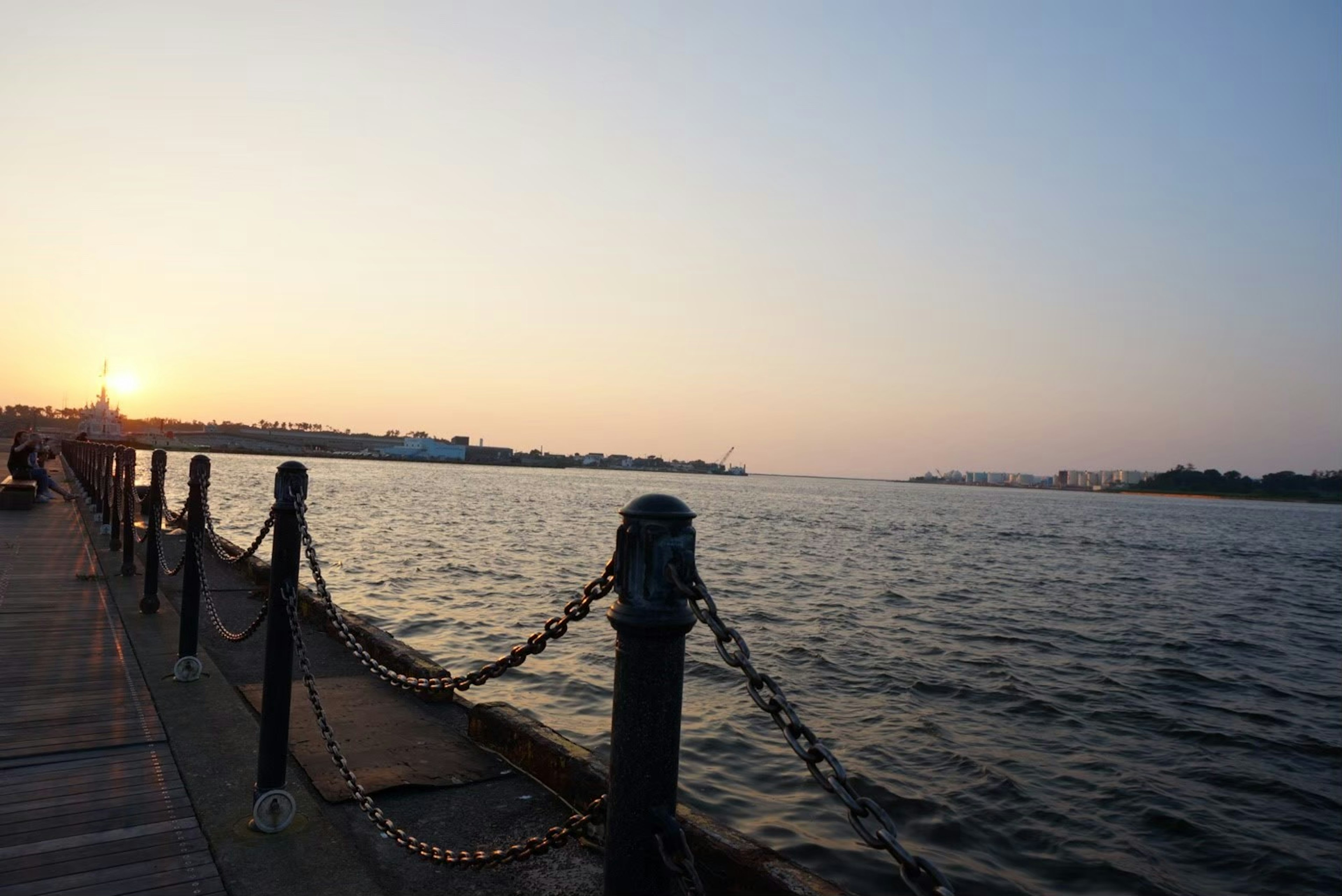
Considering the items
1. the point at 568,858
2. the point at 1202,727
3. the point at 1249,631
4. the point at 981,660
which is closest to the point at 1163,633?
the point at 1249,631

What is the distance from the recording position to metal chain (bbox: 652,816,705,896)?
2.15m

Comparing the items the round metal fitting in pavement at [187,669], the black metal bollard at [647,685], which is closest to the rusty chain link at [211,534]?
the round metal fitting in pavement at [187,669]

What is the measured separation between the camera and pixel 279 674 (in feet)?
12.8

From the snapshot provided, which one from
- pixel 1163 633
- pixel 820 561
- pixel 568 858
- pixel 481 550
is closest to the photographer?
pixel 568 858

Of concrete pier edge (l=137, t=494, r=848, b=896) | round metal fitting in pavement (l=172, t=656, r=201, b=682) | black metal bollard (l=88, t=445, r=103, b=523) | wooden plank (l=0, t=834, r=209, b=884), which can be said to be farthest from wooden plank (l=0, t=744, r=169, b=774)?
black metal bollard (l=88, t=445, r=103, b=523)

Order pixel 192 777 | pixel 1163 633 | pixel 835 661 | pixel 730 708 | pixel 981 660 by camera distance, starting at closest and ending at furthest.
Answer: pixel 192 777, pixel 730 708, pixel 835 661, pixel 981 660, pixel 1163 633

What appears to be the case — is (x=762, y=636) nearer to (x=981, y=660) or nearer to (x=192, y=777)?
(x=981, y=660)

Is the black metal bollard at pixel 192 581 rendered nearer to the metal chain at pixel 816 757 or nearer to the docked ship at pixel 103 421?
the metal chain at pixel 816 757

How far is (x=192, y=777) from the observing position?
4.42m

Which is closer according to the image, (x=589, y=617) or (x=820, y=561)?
(x=589, y=617)

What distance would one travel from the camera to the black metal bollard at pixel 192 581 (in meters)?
6.07

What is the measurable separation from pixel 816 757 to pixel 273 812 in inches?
125

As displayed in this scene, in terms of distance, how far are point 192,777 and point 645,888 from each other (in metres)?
3.46

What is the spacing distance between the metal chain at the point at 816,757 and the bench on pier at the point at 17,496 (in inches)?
873
